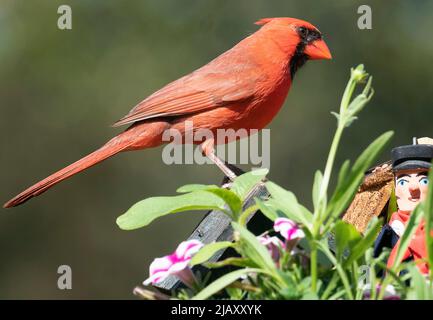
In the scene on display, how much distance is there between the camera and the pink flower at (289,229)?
4.99 feet

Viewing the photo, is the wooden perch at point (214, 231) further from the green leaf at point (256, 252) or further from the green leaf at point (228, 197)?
the green leaf at point (256, 252)

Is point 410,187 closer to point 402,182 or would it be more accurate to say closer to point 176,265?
point 402,182

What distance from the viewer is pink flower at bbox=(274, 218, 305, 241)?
1522 millimetres

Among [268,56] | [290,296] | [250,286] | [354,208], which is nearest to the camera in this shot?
[290,296]

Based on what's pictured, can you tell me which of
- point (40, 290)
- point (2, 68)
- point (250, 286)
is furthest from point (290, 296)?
point (2, 68)

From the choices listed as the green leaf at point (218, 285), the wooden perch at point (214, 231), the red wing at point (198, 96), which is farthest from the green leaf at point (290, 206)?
the red wing at point (198, 96)

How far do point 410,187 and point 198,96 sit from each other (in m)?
1.31

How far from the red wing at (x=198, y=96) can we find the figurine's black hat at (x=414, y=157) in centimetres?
112

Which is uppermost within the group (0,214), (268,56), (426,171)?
(268,56)

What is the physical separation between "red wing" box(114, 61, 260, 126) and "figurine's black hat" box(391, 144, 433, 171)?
112cm

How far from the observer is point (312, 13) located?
667 cm

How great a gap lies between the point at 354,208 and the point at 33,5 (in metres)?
4.61
